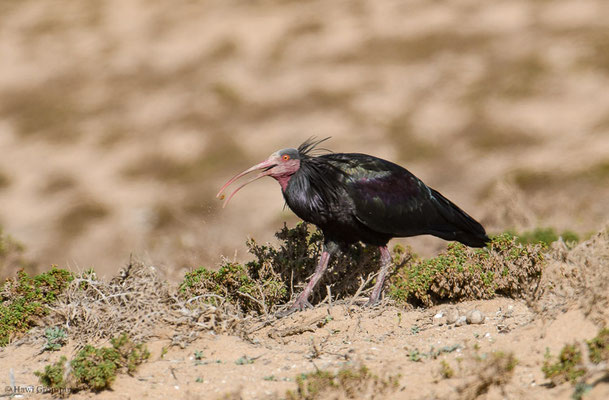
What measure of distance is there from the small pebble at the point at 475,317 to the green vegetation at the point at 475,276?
899mm

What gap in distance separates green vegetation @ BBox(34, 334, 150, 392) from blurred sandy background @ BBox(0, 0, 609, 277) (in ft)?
31.0

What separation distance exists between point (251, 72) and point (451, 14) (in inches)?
353

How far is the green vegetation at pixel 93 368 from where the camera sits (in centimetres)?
594

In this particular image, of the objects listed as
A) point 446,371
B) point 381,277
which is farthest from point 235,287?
point 446,371

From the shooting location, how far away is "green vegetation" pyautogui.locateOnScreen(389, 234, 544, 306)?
813cm

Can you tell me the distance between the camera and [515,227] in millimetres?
13250

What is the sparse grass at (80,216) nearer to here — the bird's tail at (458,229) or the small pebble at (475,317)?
the bird's tail at (458,229)

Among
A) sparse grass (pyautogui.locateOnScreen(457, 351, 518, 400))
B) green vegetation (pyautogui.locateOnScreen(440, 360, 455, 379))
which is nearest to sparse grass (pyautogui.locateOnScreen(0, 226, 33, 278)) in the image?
green vegetation (pyautogui.locateOnScreen(440, 360, 455, 379))

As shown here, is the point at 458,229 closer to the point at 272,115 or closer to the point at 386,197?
the point at 386,197

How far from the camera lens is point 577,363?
5.23 m

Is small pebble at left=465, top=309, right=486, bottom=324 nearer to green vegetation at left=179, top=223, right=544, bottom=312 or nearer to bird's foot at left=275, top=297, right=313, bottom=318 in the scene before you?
green vegetation at left=179, top=223, right=544, bottom=312

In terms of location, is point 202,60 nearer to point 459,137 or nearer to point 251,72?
point 251,72

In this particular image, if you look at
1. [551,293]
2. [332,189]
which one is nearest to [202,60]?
[332,189]

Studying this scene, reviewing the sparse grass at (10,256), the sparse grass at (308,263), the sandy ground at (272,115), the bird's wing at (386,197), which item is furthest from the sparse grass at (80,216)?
the bird's wing at (386,197)
